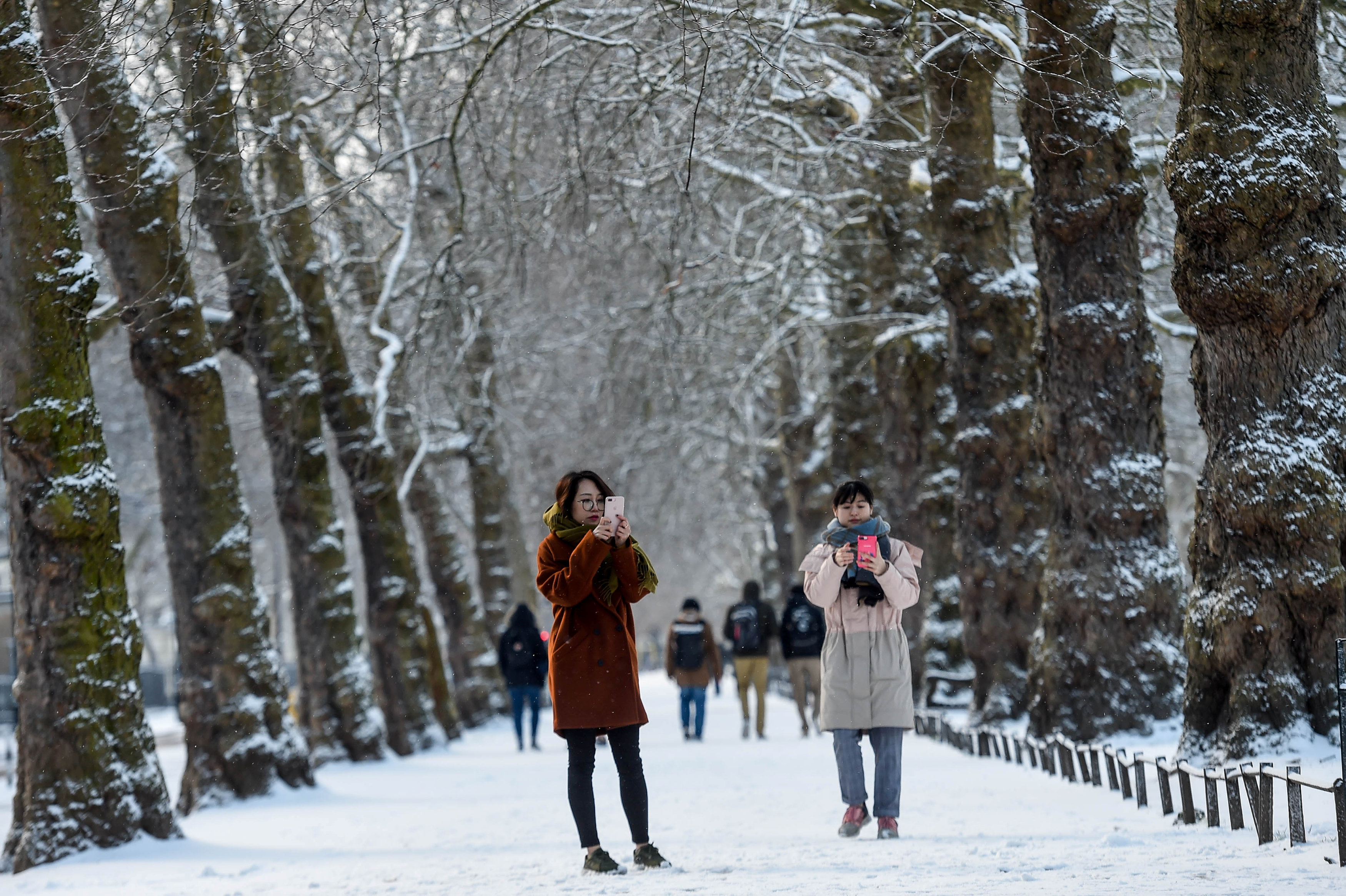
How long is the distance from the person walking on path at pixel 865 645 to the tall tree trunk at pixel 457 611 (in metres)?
14.6

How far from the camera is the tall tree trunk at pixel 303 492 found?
14.4 m

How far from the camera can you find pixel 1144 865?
19.9ft

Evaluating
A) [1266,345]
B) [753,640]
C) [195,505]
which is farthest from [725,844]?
[753,640]

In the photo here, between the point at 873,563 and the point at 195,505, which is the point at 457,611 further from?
the point at 873,563

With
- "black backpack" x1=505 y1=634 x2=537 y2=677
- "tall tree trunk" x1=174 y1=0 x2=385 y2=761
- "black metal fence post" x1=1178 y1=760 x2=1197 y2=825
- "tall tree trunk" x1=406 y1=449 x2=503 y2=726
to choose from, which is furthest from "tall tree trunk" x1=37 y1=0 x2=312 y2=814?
"tall tree trunk" x1=406 y1=449 x2=503 y2=726

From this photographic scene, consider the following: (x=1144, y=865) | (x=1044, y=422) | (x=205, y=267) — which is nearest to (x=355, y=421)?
(x=205, y=267)

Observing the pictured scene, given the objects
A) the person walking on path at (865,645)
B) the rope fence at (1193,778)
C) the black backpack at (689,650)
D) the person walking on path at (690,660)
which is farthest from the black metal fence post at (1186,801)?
the black backpack at (689,650)

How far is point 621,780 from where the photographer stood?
6754 millimetres

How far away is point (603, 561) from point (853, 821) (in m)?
2.05

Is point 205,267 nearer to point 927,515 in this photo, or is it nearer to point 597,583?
point 927,515

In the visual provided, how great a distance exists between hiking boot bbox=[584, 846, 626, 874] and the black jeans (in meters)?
0.05

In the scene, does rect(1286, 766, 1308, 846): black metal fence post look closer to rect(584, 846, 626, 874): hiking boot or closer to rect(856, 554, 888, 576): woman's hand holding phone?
rect(856, 554, 888, 576): woman's hand holding phone

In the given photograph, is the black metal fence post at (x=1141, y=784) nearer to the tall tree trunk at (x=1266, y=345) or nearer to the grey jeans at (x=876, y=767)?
the tall tree trunk at (x=1266, y=345)

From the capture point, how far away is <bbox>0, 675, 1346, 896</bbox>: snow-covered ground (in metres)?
6.00
